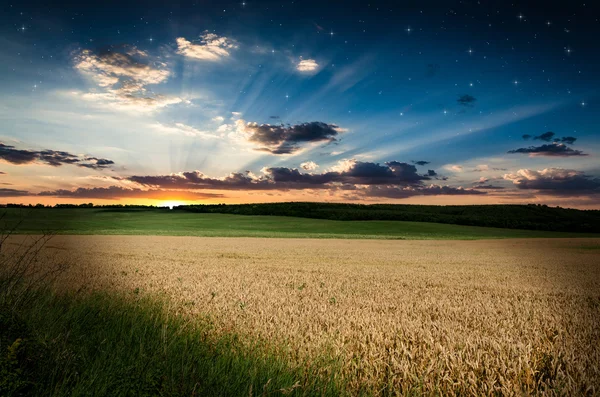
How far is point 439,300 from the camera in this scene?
1074 cm

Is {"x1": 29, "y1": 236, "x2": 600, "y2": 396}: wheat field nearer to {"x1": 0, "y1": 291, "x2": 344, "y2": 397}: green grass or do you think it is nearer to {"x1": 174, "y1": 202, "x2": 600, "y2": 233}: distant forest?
{"x1": 0, "y1": 291, "x2": 344, "y2": 397}: green grass

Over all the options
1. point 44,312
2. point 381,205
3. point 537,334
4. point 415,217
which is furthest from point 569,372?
point 381,205

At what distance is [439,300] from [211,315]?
6.19 metres

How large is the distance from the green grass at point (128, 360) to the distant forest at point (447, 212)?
279 ft

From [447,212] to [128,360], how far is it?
374 ft

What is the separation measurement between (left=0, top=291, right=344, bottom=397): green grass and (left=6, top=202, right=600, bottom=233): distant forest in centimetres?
8500

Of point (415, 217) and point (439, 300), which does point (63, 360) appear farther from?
point (415, 217)

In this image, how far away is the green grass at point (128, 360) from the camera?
13.3 feet

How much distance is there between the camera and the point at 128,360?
16.8ft

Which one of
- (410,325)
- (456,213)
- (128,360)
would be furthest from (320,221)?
(128,360)

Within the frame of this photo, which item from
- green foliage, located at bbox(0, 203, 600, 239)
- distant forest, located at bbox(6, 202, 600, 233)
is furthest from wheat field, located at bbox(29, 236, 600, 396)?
distant forest, located at bbox(6, 202, 600, 233)

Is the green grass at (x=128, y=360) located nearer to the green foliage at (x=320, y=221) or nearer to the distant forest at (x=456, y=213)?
the green foliage at (x=320, y=221)

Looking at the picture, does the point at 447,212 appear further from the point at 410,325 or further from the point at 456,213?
the point at 410,325

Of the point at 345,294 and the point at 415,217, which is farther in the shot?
the point at 415,217
